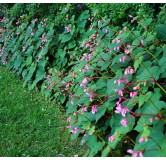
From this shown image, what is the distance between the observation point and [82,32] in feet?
15.6

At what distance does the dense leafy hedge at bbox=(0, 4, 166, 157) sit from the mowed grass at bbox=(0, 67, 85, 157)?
0.17 meters

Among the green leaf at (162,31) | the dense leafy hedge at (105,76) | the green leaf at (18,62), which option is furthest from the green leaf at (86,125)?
the green leaf at (18,62)

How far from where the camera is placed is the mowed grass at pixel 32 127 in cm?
341

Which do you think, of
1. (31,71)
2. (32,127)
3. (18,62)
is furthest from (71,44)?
(32,127)

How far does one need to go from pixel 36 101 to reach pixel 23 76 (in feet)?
2.43

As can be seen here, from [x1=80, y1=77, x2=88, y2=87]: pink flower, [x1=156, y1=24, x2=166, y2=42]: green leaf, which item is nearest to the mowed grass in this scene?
[x1=80, y1=77, x2=88, y2=87]: pink flower

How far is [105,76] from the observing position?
136 inches

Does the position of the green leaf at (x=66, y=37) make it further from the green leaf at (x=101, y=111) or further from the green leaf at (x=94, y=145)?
the green leaf at (x=94, y=145)

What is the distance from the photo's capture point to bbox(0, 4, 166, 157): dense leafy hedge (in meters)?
2.65

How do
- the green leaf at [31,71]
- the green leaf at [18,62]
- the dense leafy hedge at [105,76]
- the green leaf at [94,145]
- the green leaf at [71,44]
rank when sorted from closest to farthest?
the dense leafy hedge at [105,76] → the green leaf at [94,145] → the green leaf at [71,44] → the green leaf at [31,71] → the green leaf at [18,62]

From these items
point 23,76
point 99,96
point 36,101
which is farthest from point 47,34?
point 99,96

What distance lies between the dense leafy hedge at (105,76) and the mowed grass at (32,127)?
166mm

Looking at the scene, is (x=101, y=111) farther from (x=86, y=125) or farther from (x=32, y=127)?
(x=32, y=127)

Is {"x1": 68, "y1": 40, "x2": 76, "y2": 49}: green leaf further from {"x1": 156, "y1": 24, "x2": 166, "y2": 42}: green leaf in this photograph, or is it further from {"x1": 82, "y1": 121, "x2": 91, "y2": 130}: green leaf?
{"x1": 82, "y1": 121, "x2": 91, "y2": 130}: green leaf
